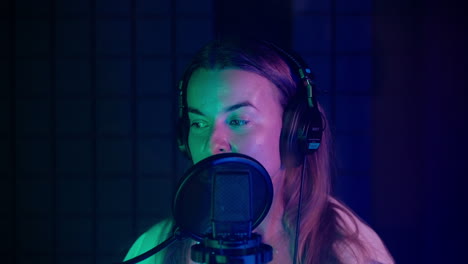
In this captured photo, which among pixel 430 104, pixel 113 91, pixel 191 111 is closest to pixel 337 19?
pixel 430 104

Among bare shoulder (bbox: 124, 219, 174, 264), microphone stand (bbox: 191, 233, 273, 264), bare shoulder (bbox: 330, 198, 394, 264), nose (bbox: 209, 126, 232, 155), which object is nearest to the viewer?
microphone stand (bbox: 191, 233, 273, 264)

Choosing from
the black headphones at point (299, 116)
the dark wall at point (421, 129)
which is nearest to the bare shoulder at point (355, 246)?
the black headphones at point (299, 116)

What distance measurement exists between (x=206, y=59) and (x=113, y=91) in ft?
4.98

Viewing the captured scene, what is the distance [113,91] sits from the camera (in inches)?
93.8

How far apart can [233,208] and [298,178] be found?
71cm

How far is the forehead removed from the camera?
37.6 inches

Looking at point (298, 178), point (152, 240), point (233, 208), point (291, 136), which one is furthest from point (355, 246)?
point (233, 208)

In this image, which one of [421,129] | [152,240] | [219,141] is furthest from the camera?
[421,129]

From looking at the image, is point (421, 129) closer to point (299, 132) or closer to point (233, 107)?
point (299, 132)

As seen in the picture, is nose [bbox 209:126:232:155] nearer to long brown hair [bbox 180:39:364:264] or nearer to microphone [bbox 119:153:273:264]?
long brown hair [bbox 180:39:364:264]

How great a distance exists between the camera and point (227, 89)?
959 mm

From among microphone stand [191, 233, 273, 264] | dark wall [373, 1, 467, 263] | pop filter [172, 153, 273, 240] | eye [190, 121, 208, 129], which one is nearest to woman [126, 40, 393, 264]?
eye [190, 121, 208, 129]

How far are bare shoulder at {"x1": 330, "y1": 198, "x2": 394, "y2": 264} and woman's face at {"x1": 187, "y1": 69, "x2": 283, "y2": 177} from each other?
34 cm

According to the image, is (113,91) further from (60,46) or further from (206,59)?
(206,59)
